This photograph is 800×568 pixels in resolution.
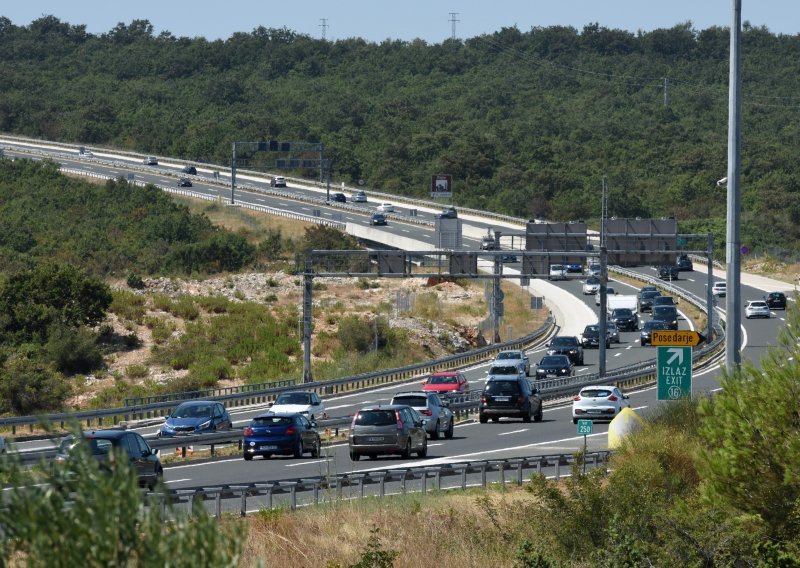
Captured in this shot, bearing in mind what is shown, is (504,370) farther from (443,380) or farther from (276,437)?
(276,437)

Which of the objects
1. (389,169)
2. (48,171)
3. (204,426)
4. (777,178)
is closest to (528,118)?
(389,169)

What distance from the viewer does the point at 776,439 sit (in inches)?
741

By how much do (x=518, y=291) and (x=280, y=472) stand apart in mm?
69210

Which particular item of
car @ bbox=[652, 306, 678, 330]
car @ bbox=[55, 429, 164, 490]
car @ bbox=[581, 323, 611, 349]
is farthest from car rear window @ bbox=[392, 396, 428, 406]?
car @ bbox=[652, 306, 678, 330]

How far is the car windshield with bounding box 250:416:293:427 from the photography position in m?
33.6

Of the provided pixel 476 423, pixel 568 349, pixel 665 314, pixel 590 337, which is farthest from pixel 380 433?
pixel 665 314

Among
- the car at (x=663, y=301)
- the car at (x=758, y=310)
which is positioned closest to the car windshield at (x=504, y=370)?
the car at (x=663, y=301)

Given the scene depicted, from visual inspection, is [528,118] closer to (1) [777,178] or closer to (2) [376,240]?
(1) [777,178]

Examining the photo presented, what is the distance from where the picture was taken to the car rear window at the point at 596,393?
1761 inches

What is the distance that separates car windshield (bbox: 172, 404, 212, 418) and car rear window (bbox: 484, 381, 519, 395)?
9988mm

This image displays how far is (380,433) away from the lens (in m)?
33.0

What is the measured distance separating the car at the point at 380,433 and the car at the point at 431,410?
Result: 218 inches

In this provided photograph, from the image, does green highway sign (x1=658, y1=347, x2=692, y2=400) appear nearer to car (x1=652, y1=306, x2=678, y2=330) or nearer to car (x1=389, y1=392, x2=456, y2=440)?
car (x1=389, y1=392, x2=456, y2=440)

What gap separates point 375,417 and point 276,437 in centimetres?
230
